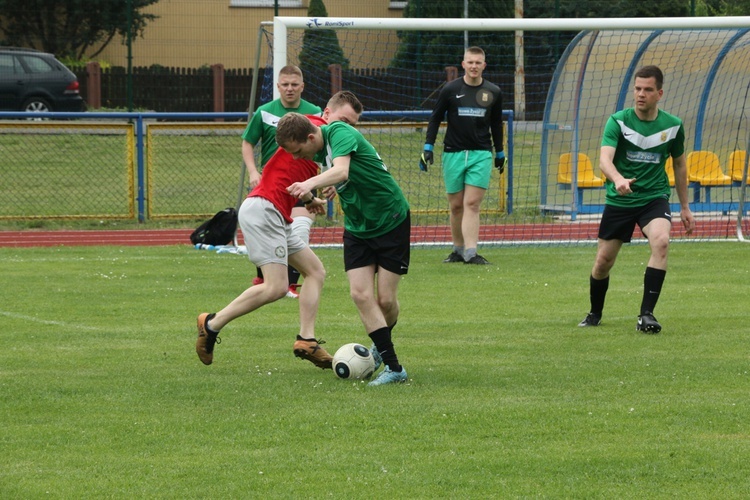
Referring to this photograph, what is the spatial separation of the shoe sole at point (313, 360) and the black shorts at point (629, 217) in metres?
2.67

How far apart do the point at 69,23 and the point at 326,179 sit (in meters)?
22.0

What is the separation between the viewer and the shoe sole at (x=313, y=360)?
741 cm

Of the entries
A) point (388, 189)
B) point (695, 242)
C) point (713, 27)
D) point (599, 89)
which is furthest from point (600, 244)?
point (599, 89)

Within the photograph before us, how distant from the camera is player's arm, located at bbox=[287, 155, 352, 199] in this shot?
644 cm

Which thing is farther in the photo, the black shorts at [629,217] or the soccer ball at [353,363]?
the black shorts at [629,217]

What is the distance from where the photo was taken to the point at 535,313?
32.1 feet

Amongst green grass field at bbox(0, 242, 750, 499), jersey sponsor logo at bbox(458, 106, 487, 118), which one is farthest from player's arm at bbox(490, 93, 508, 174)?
green grass field at bbox(0, 242, 750, 499)

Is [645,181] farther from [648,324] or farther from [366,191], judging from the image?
[366,191]

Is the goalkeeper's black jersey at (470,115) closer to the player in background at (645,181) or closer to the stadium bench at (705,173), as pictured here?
the player in background at (645,181)

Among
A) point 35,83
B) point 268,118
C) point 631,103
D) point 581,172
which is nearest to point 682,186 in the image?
point 268,118

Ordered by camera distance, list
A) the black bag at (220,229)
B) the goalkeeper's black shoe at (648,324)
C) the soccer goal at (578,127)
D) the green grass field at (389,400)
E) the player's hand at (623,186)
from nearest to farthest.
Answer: the green grass field at (389,400) → the player's hand at (623,186) → the goalkeeper's black shoe at (648,324) → the black bag at (220,229) → the soccer goal at (578,127)

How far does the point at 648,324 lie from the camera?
8.72 metres


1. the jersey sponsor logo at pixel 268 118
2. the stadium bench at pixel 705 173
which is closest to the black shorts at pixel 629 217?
the jersey sponsor logo at pixel 268 118

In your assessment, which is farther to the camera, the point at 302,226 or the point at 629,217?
the point at 302,226
